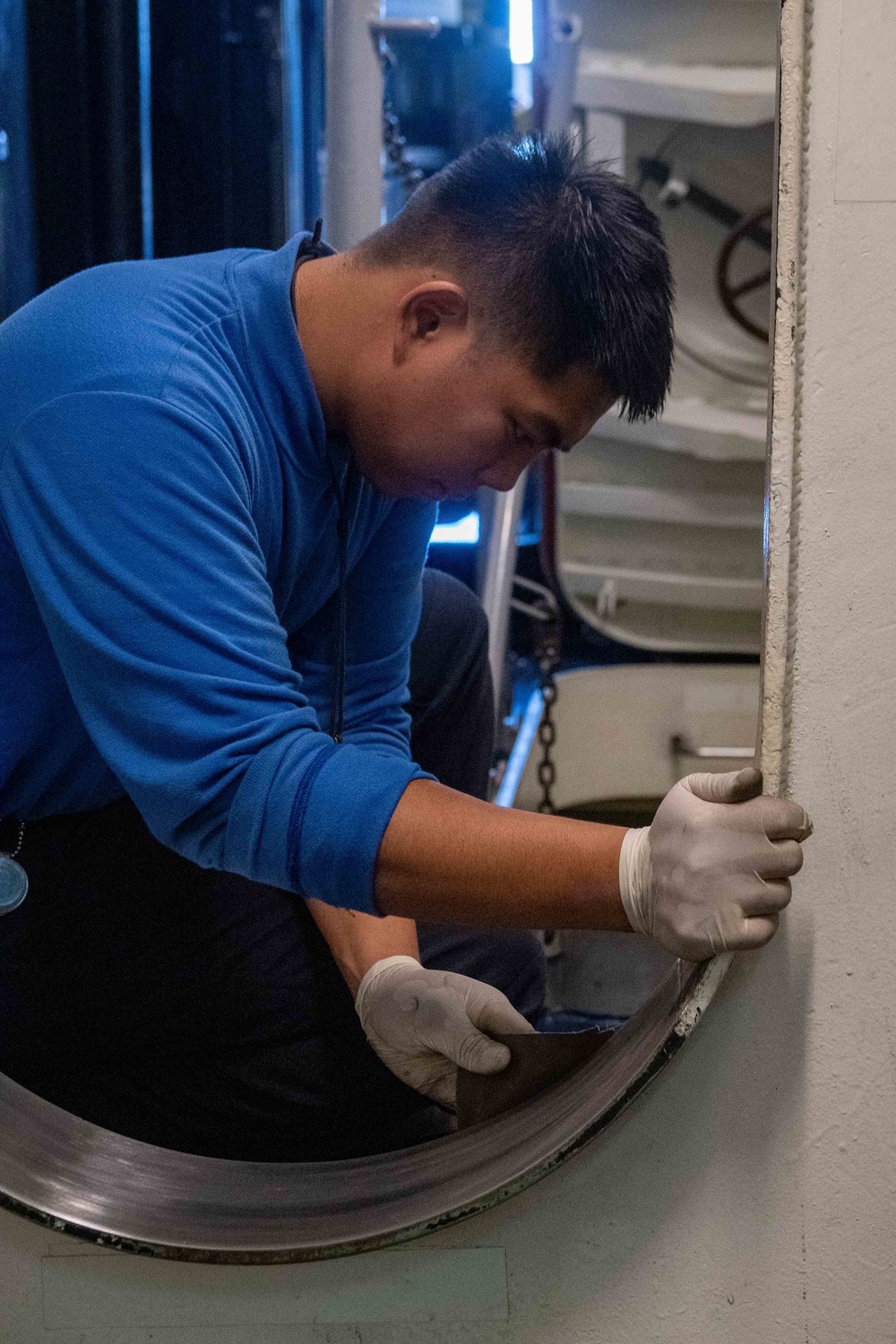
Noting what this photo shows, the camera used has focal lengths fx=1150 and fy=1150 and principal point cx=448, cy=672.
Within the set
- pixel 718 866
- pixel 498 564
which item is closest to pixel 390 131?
pixel 498 564

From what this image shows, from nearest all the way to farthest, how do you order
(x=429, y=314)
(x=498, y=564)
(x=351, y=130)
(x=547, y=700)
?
(x=429, y=314)
(x=351, y=130)
(x=498, y=564)
(x=547, y=700)

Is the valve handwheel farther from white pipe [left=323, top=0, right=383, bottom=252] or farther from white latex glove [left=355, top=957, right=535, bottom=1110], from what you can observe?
white latex glove [left=355, top=957, right=535, bottom=1110]

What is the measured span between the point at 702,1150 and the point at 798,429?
520 millimetres

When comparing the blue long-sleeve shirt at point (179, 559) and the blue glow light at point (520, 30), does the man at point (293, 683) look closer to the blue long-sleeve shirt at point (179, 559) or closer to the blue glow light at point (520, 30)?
the blue long-sleeve shirt at point (179, 559)

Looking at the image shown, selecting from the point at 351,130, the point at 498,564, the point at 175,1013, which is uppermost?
the point at 351,130

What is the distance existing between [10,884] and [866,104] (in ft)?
3.01

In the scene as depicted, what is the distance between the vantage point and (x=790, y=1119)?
32.6 inches

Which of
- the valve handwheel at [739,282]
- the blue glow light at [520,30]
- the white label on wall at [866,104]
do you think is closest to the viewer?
the white label on wall at [866,104]

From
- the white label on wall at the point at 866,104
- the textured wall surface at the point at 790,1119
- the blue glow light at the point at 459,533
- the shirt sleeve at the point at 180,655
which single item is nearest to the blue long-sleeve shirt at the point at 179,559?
the shirt sleeve at the point at 180,655

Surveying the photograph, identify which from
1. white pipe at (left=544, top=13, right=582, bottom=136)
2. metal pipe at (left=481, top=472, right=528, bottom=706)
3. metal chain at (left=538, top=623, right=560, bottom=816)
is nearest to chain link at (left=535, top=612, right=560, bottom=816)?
metal chain at (left=538, top=623, right=560, bottom=816)

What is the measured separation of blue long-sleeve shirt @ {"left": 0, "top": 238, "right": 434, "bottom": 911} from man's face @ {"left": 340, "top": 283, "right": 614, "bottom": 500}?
8 cm

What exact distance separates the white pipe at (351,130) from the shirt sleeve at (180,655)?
3.22 ft

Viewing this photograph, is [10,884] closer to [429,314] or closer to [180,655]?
[180,655]

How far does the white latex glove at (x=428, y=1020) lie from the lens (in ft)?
3.77
